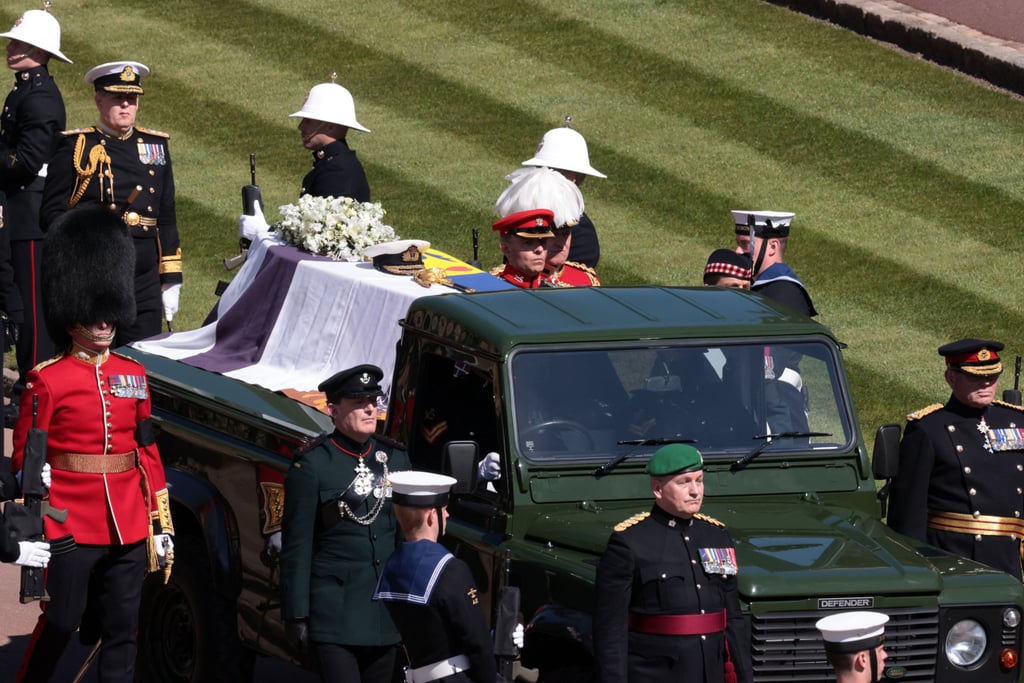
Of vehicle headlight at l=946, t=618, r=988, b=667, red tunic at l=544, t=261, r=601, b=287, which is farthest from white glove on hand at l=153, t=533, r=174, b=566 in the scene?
vehicle headlight at l=946, t=618, r=988, b=667

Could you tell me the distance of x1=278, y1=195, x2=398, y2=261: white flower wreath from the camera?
13.1 m

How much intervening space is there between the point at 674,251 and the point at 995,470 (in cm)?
870

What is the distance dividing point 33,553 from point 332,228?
15.1 feet

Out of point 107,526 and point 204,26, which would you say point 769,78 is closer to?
→ point 204,26

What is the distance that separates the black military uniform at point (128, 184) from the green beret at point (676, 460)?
699 cm

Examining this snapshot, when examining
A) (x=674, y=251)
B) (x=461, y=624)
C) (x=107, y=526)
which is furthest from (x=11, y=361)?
(x=461, y=624)

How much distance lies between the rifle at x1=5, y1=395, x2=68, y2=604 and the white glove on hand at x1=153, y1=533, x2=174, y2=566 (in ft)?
2.03

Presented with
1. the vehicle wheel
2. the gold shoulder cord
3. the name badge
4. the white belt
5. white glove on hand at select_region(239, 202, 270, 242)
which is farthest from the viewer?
white glove on hand at select_region(239, 202, 270, 242)

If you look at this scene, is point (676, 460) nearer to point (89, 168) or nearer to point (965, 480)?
point (965, 480)

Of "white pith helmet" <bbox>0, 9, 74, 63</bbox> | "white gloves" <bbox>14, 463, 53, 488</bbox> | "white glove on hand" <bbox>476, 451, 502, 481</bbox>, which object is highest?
"white pith helmet" <bbox>0, 9, 74, 63</bbox>

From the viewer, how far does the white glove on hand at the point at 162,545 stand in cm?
952

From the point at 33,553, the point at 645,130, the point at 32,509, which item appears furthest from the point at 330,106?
the point at 645,130

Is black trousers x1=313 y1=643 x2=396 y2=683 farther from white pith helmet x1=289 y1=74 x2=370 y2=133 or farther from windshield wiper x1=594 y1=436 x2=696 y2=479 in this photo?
white pith helmet x1=289 y1=74 x2=370 y2=133

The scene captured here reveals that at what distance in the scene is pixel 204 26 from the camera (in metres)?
23.9
